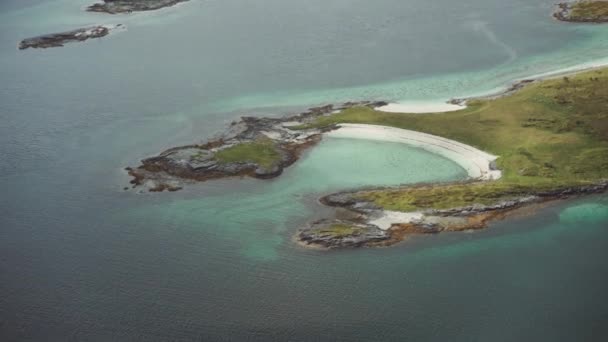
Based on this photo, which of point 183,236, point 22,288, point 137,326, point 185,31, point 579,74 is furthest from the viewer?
point 185,31

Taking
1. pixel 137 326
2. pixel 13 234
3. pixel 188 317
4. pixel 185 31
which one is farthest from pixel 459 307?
pixel 185 31

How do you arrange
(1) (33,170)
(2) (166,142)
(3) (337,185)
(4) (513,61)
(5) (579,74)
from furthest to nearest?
(4) (513,61) < (5) (579,74) < (2) (166,142) < (1) (33,170) < (3) (337,185)

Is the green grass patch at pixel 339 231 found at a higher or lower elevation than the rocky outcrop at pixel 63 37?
lower

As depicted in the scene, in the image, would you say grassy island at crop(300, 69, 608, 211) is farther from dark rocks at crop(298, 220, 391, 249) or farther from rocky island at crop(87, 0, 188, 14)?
rocky island at crop(87, 0, 188, 14)

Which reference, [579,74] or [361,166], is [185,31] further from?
[579,74]

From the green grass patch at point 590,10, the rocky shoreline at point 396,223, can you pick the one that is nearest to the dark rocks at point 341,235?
the rocky shoreline at point 396,223

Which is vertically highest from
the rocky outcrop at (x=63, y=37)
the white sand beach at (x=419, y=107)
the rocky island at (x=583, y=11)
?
the rocky outcrop at (x=63, y=37)

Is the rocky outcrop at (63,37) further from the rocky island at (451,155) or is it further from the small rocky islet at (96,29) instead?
the rocky island at (451,155)
